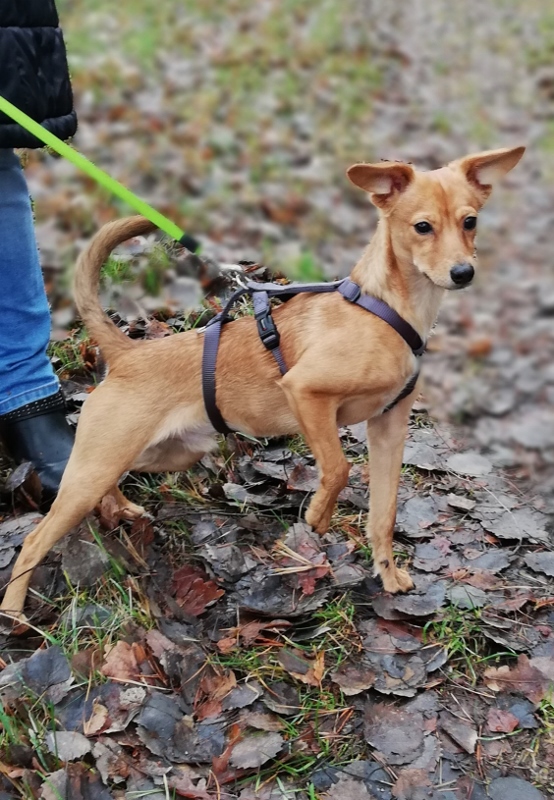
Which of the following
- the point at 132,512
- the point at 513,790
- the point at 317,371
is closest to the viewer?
the point at 513,790

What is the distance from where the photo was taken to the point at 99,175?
8.40 feet

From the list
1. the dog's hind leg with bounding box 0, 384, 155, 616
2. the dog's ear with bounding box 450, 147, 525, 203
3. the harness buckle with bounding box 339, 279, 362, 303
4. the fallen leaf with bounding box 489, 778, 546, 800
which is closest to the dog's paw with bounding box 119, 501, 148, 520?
the dog's hind leg with bounding box 0, 384, 155, 616

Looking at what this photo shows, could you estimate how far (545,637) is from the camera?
289 centimetres

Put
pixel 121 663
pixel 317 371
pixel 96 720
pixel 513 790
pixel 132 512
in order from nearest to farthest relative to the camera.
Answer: pixel 513 790 < pixel 96 720 < pixel 121 663 < pixel 317 371 < pixel 132 512

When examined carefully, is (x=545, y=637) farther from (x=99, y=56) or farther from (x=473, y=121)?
(x=99, y=56)

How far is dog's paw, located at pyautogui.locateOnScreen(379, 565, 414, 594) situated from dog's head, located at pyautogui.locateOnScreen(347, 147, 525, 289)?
1.18m

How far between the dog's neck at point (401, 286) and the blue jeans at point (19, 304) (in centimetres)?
162

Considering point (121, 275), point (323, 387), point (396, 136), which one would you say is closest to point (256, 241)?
point (121, 275)

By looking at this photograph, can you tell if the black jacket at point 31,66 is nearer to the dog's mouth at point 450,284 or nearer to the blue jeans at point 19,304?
the blue jeans at point 19,304

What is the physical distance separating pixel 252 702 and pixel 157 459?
1.17 metres

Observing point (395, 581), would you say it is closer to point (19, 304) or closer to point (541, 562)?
point (541, 562)

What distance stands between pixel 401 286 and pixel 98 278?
1280 mm

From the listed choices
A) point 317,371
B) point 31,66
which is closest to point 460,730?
point 317,371

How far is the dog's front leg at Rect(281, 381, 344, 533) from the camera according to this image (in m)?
2.95
